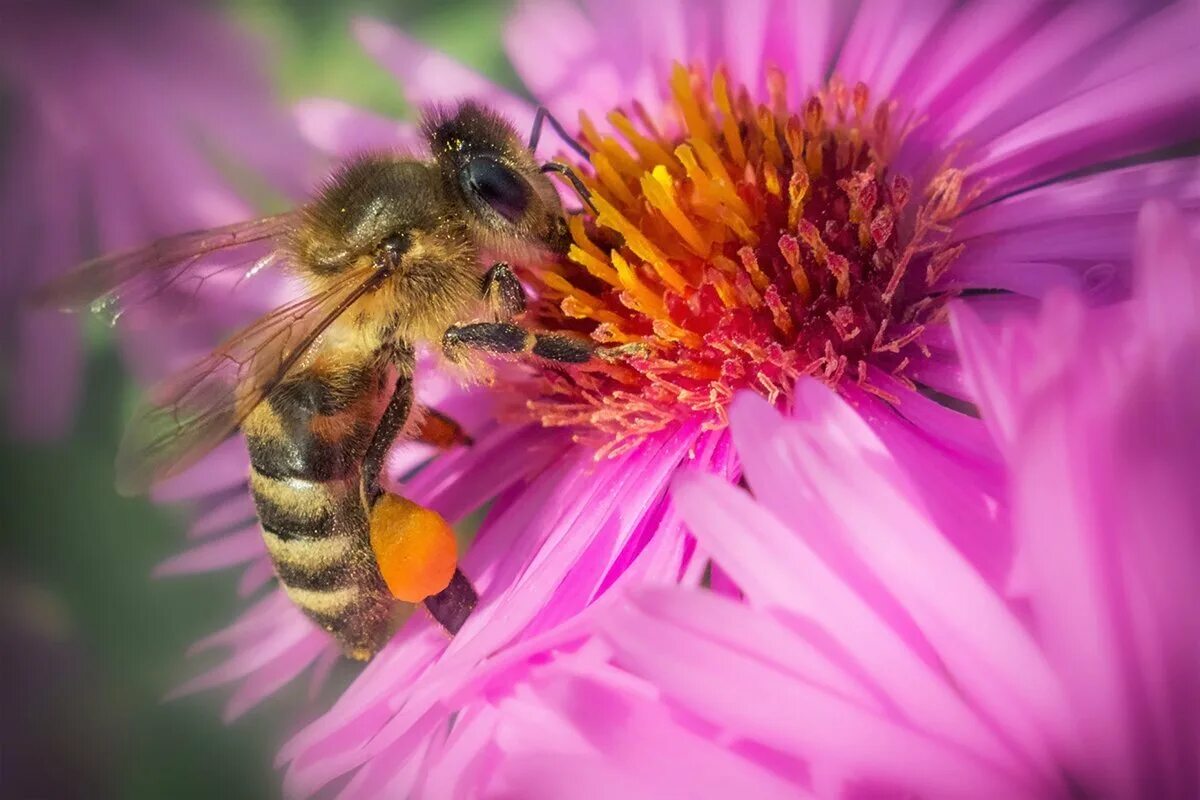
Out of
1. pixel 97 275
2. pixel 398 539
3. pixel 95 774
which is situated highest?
pixel 97 275

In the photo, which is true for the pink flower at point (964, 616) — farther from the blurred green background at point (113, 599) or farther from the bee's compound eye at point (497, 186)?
the blurred green background at point (113, 599)

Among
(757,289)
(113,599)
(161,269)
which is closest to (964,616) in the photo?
(757,289)

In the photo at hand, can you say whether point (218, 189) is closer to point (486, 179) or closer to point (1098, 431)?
point (486, 179)

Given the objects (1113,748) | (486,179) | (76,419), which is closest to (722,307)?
(486,179)

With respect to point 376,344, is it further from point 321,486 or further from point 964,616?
point 964,616

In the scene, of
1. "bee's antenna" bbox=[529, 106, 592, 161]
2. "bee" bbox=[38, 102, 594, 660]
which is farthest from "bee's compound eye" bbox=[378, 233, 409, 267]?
"bee's antenna" bbox=[529, 106, 592, 161]

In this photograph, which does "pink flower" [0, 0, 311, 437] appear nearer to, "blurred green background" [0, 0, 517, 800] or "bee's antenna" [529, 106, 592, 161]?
"blurred green background" [0, 0, 517, 800]

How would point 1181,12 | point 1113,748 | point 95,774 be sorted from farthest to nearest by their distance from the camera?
point 95,774, point 1181,12, point 1113,748

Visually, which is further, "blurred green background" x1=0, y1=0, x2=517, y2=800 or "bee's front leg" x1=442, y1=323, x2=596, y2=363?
"blurred green background" x1=0, y1=0, x2=517, y2=800
